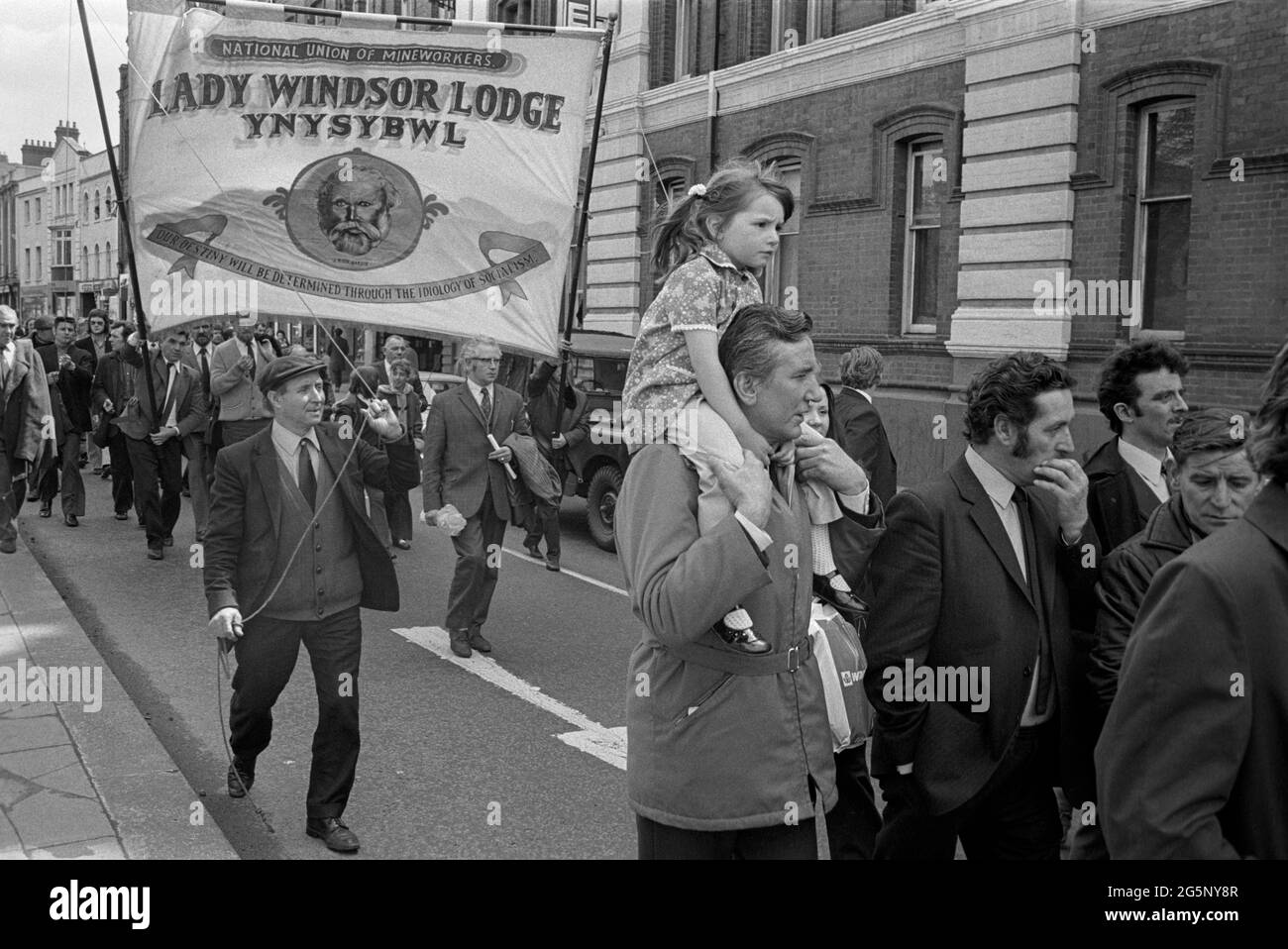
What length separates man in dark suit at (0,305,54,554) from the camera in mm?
10016

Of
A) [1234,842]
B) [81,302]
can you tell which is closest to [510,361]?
[1234,842]

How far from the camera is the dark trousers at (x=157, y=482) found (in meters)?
10.8

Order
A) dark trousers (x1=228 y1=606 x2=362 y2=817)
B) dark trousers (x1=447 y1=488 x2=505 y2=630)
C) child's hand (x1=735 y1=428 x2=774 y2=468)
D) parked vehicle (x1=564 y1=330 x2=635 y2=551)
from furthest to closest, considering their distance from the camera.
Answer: parked vehicle (x1=564 y1=330 x2=635 y2=551) < dark trousers (x1=447 y1=488 x2=505 y2=630) < dark trousers (x1=228 y1=606 x2=362 y2=817) < child's hand (x1=735 y1=428 x2=774 y2=468)

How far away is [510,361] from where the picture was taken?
12.7 metres

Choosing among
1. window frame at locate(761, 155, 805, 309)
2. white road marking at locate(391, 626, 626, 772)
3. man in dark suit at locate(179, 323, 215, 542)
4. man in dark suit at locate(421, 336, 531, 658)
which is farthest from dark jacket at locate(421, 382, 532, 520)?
window frame at locate(761, 155, 805, 309)

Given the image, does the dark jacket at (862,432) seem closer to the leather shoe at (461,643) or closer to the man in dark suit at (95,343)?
the leather shoe at (461,643)

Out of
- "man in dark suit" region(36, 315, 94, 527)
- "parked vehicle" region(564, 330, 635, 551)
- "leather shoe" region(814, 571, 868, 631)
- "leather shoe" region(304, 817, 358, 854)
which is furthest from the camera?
"man in dark suit" region(36, 315, 94, 527)

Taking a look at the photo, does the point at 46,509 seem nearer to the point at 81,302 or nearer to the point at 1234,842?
the point at 1234,842

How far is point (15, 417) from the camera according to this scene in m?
10.0

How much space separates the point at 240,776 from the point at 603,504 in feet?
21.7

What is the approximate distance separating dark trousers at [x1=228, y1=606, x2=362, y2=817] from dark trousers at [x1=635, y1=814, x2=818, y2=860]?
7.36 ft

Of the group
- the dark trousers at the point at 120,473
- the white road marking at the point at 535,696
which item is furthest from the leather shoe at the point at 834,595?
the dark trousers at the point at 120,473

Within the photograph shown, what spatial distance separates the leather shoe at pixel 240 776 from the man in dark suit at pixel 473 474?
263cm

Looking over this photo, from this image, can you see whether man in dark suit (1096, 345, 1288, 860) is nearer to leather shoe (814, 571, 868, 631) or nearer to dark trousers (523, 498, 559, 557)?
leather shoe (814, 571, 868, 631)
